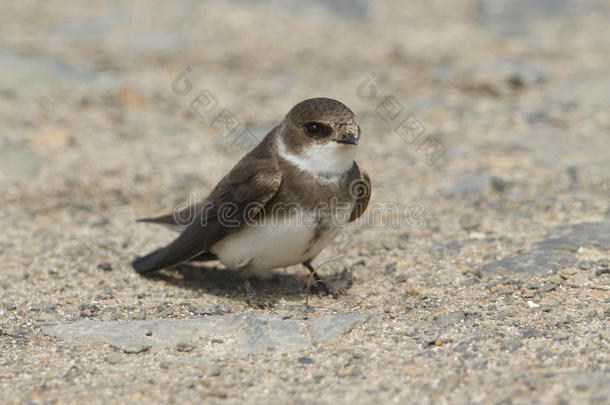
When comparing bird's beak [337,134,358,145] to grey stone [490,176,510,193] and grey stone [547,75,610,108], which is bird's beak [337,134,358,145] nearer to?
grey stone [490,176,510,193]

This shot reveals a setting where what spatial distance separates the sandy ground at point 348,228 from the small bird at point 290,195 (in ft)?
1.14

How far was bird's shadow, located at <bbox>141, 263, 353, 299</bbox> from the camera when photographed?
5305mm

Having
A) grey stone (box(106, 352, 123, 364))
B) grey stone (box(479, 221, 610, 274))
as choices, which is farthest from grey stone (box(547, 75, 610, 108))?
grey stone (box(106, 352, 123, 364))

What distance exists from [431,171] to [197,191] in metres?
2.23

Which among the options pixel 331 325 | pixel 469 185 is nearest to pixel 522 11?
pixel 469 185

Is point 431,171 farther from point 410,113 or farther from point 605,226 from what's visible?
point 605,226

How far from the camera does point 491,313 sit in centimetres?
439

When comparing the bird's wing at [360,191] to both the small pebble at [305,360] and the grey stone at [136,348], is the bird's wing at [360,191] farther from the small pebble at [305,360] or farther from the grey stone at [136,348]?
the grey stone at [136,348]

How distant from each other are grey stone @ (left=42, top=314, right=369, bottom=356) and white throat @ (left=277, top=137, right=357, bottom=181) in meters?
0.91

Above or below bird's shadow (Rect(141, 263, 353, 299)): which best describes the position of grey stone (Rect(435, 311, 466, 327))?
above

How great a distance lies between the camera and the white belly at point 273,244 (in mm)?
4680

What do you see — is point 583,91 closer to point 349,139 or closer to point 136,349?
point 349,139

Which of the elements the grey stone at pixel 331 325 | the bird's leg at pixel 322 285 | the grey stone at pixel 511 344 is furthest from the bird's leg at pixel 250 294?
the grey stone at pixel 511 344

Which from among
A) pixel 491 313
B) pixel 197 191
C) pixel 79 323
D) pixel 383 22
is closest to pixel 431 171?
pixel 197 191
